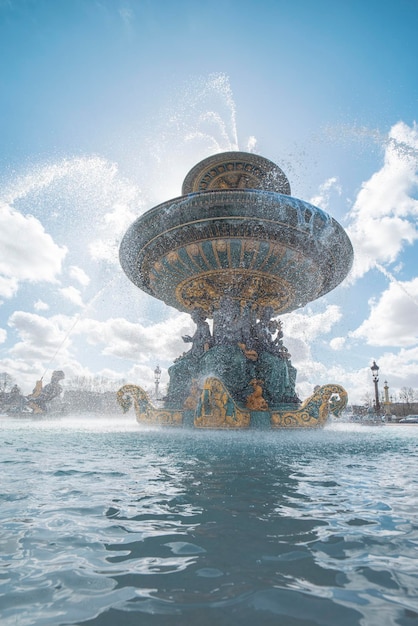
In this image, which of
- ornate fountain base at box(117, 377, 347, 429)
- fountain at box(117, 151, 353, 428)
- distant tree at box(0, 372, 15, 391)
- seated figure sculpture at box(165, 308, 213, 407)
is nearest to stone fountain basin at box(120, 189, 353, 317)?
fountain at box(117, 151, 353, 428)

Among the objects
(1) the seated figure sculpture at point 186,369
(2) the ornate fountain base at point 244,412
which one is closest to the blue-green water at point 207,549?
(2) the ornate fountain base at point 244,412

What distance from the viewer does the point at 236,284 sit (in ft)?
36.2

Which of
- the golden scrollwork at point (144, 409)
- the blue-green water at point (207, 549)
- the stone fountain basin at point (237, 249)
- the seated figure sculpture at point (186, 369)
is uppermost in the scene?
the stone fountain basin at point (237, 249)

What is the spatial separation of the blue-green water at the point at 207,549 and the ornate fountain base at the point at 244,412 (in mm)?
5458

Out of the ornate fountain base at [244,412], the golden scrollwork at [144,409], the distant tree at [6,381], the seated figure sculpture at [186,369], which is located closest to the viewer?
the ornate fountain base at [244,412]

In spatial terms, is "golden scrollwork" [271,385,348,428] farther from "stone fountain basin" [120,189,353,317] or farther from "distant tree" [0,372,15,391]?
"distant tree" [0,372,15,391]

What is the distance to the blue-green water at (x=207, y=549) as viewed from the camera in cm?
106

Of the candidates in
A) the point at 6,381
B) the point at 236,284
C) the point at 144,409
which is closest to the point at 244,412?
the point at 144,409

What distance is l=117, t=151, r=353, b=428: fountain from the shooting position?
9.08 meters

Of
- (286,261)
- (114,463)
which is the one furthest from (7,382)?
(114,463)

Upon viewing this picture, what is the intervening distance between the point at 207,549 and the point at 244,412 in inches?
295

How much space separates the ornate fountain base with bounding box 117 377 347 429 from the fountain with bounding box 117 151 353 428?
0.02 metres

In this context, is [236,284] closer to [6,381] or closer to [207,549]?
[207,549]

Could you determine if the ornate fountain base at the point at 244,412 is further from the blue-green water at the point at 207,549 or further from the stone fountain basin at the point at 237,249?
the blue-green water at the point at 207,549
